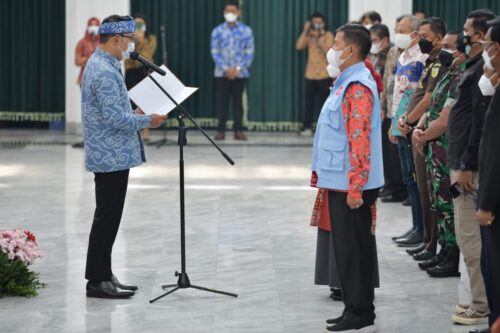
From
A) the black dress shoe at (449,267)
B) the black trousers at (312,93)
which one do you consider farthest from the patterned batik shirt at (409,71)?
the black trousers at (312,93)

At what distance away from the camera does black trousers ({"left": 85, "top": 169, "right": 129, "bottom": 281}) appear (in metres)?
7.04

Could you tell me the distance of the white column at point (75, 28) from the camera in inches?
656

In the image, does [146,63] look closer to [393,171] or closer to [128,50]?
[128,50]

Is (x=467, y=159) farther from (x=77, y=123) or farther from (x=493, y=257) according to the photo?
(x=77, y=123)

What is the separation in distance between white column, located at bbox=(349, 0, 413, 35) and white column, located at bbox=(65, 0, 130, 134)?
3.43 meters

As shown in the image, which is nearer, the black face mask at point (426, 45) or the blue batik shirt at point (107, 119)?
the blue batik shirt at point (107, 119)

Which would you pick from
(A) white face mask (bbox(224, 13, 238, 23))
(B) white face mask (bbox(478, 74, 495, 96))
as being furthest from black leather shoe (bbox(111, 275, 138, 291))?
(A) white face mask (bbox(224, 13, 238, 23))

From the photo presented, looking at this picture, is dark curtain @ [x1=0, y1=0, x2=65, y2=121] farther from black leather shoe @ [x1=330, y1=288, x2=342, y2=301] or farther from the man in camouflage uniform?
black leather shoe @ [x1=330, y1=288, x2=342, y2=301]

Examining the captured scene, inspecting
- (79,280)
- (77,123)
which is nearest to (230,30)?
(77,123)

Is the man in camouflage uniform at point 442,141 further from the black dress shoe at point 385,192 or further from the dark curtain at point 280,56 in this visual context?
the dark curtain at point 280,56

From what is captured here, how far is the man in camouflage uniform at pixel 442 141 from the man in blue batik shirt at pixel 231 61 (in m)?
8.68

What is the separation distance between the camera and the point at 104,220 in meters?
7.10

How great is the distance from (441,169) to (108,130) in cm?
231

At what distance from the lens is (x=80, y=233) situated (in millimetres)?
9391
